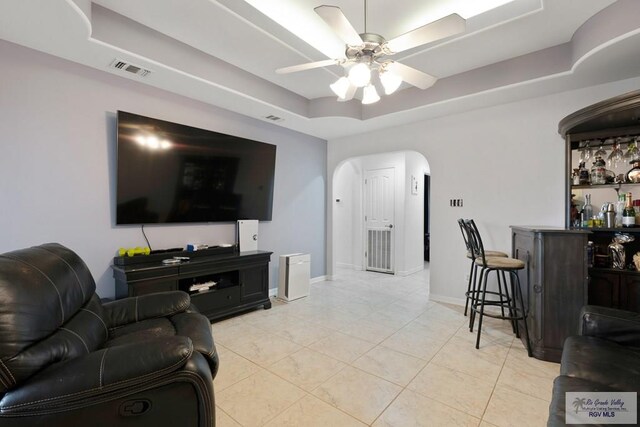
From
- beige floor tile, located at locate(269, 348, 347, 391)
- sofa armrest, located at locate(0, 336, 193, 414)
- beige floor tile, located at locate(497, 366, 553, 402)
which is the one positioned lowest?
beige floor tile, located at locate(269, 348, 347, 391)

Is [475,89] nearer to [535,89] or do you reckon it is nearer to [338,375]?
[535,89]

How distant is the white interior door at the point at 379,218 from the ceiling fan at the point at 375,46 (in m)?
3.51

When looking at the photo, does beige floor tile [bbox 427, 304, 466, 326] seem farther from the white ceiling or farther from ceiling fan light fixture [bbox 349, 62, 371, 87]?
ceiling fan light fixture [bbox 349, 62, 371, 87]

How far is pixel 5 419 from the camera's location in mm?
938

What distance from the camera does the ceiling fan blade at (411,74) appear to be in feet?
6.74

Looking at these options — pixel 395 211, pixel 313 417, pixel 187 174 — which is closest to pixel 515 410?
pixel 313 417

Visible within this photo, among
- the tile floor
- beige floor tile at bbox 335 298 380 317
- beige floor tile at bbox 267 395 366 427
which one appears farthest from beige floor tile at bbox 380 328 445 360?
beige floor tile at bbox 267 395 366 427

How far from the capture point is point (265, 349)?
101 inches

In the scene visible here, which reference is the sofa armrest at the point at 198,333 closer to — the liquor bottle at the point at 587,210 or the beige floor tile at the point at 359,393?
the beige floor tile at the point at 359,393

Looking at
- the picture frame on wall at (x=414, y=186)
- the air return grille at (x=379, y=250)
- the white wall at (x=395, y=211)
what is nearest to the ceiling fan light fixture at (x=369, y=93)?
→ the white wall at (x=395, y=211)

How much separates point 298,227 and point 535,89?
11.2 ft

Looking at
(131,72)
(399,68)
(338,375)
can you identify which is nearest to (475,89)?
(399,68)

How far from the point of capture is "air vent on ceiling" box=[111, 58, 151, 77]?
253 centimetres

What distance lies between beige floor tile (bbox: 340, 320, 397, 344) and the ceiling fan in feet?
7.17
